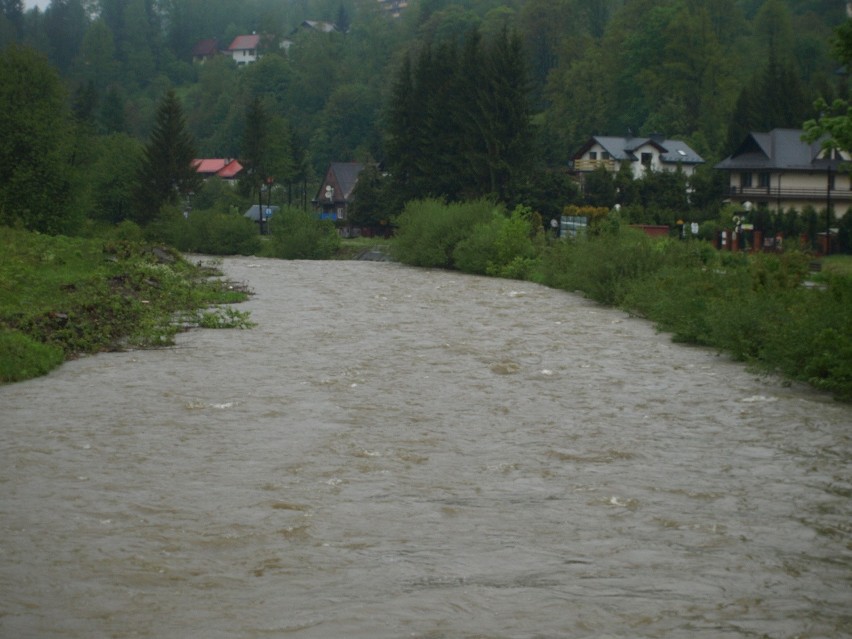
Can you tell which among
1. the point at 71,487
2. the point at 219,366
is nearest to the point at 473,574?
the point at 71,487

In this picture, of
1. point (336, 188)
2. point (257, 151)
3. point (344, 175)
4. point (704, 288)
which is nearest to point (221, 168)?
point (344, 175)

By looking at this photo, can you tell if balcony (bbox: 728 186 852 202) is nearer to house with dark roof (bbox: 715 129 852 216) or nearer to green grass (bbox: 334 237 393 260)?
house with dark roof (bbox: 715 129 852 216)

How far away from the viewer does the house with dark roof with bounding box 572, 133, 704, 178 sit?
320 ft

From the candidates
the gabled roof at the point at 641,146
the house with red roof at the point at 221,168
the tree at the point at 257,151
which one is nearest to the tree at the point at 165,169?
the tree at the point at 257,151

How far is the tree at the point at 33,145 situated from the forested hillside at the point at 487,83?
0.67 feet

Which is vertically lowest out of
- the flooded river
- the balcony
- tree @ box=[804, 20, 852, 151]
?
the flooded river

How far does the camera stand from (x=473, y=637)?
8.98 meters

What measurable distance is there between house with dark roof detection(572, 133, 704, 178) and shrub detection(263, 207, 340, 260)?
36.4 metres

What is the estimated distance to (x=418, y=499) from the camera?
12734 millimetres

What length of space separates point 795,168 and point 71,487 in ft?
232

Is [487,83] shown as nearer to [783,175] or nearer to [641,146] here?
[783,175]

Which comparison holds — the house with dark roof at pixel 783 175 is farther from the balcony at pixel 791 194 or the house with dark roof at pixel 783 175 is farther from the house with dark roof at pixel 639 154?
the house with dark roof at pixel 639 154

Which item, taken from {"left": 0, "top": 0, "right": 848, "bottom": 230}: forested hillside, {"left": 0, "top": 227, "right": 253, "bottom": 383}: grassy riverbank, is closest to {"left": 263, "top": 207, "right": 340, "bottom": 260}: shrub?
{"left": 0, "top": 0, "right": 848, "bottom": 230}: forested hillside

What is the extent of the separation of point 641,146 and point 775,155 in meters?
20.2
